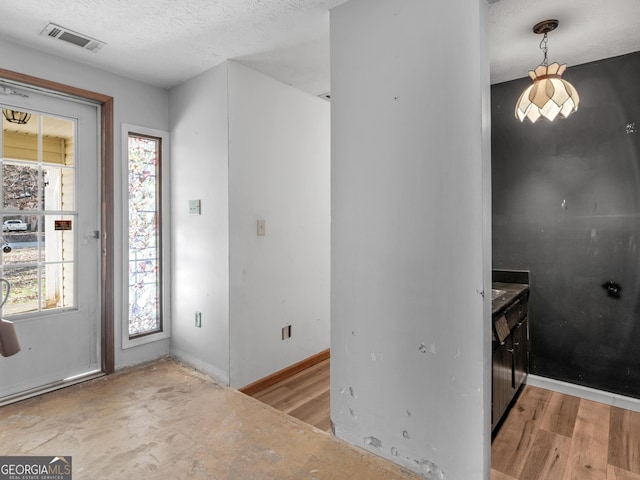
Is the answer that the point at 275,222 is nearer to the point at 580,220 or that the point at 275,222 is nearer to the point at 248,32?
the point at 248,32

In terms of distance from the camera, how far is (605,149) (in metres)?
2.67

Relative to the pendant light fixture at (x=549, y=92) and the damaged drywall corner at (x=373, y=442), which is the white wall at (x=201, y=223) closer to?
the damaged drywall corner at (x=373, y=442)

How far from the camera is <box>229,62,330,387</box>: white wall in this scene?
9.01 ft

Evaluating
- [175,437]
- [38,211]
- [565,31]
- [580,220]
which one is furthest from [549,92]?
[38,211]

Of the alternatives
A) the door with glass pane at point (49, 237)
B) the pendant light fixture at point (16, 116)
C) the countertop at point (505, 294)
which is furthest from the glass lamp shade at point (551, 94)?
the pendant light fixture at point (16, 116)

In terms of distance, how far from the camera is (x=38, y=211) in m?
2.60

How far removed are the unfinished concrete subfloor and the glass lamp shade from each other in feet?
7.32

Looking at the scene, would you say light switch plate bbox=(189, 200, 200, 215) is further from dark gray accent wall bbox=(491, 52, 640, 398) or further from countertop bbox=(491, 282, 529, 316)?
dark gray accent wall bbox=(491, 52, 640, 398)

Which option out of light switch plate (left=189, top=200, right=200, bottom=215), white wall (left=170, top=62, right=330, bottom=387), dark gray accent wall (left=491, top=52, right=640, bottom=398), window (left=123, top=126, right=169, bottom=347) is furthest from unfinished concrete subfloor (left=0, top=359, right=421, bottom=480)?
dark gray accent wall (left=491, top=52, right=640, bottom=398)

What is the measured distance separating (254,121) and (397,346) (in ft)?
6.58

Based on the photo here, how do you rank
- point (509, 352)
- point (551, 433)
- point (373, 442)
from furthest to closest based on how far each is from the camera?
1. point (509, 352)
2. point (551, 433)
3. point (373, 442)

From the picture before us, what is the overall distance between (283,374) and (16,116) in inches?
109

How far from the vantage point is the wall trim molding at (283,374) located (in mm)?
2809

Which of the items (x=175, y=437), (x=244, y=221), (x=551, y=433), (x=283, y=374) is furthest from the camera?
(x=283, y=374)
